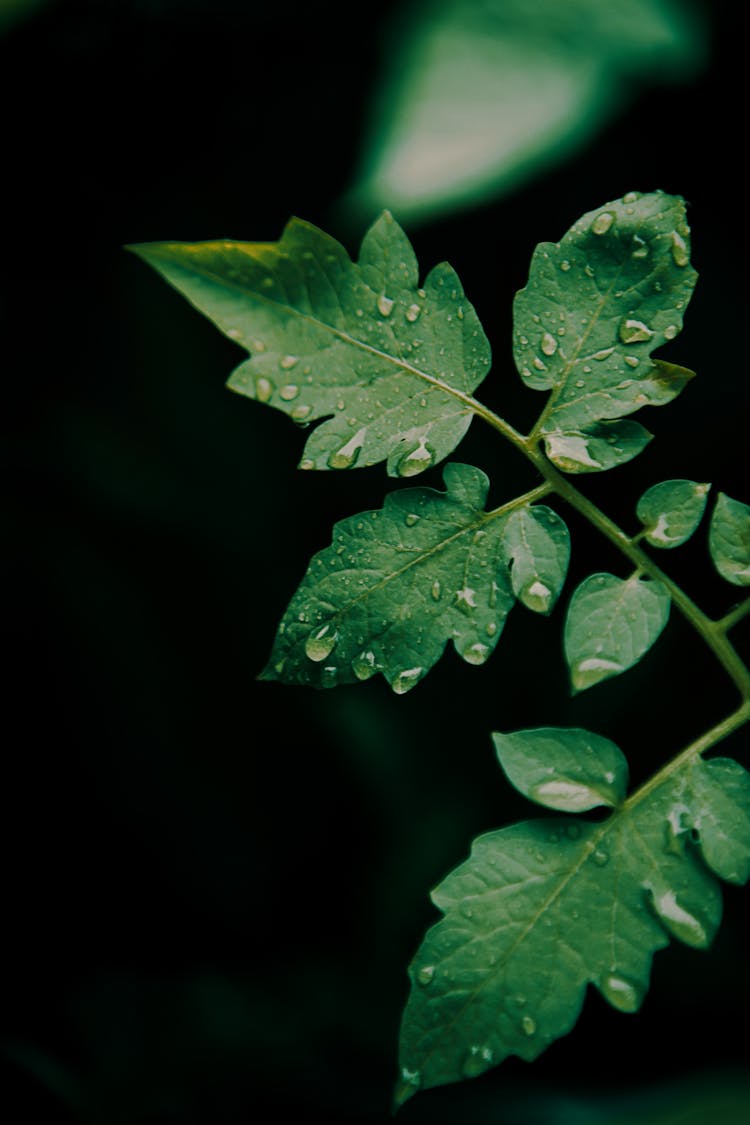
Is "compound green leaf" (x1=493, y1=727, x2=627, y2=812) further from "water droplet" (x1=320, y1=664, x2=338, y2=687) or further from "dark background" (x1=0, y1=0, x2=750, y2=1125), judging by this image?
"dark background" (x1=0, y1=0, x2=750, y2=1125)

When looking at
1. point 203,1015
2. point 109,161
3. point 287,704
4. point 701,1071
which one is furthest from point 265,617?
point 701,1071

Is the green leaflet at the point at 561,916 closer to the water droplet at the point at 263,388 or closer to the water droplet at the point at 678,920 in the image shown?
the water droplet at the point at 678,920

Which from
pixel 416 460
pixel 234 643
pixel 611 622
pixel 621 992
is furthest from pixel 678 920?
pixel 234 643

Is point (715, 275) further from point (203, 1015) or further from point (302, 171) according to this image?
point (203, 1015)

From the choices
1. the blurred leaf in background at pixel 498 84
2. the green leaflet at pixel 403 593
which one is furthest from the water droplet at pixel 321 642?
the blurred leaf in background at pixel 498 84

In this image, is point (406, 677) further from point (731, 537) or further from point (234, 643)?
point (234, 643)
